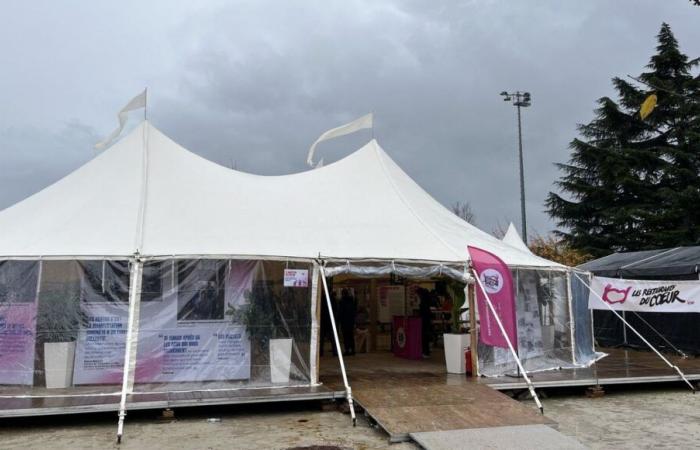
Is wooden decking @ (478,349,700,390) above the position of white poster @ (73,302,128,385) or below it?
below

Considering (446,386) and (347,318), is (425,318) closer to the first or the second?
(347,318)

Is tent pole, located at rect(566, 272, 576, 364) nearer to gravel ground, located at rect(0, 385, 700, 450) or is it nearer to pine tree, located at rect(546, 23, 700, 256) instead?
gravel ground, located at rect(0, 385, 700, 450)

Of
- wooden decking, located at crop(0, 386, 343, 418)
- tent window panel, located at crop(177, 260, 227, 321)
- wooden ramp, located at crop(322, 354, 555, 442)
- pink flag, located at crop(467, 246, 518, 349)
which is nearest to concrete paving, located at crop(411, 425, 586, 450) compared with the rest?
wooden ramp, located at crop(322, 354, 555, 442)

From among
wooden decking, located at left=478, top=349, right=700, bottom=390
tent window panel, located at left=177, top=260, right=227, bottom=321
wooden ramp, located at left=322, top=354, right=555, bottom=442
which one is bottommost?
wooden ramp, located at left=322, top=354, right=555, bottom=442

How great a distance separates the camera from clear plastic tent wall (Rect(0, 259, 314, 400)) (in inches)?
310

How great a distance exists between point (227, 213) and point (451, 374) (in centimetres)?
427

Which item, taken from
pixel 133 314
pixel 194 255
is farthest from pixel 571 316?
pixel 133 314

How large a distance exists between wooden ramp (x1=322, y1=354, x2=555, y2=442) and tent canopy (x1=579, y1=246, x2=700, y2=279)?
6.50 m

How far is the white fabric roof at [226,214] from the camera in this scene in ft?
27.6

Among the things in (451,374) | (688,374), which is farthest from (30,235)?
(688,374)

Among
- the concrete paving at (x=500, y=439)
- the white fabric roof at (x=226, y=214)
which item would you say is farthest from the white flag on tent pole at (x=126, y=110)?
the concrete paving at (x=500, y=439)

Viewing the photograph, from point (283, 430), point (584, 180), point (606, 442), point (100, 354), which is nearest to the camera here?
point (606, 442)

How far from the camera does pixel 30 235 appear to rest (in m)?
8.46

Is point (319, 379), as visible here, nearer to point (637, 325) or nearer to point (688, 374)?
point (688, 374)
